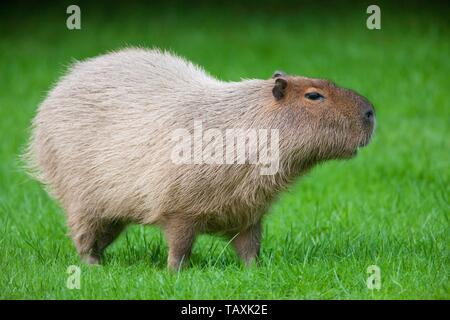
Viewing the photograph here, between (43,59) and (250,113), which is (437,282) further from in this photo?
(43,59)

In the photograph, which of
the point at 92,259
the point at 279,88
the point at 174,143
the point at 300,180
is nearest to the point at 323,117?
the point at 279,88

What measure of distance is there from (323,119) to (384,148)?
193 inches

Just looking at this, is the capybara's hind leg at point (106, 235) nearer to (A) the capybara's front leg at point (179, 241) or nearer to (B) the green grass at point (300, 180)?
(B) the green grass at point (300, 180)

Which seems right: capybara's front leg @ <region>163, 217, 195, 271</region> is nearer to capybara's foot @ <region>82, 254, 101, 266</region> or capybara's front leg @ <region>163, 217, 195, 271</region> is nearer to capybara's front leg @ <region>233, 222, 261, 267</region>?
capybara's front leg @ <region>233, 222, 261, 267</region>

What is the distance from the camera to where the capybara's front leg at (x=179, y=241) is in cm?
598

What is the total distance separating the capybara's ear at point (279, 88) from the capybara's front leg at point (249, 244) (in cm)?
98

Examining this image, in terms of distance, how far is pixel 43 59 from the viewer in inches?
582

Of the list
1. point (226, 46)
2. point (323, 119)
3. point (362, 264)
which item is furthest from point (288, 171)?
point (226, 46)

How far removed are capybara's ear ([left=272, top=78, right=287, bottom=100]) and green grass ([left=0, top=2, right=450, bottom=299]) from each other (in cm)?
67

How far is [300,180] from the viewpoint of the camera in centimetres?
617

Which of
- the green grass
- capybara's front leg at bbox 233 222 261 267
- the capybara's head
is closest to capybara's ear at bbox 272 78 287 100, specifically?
the capybara's head

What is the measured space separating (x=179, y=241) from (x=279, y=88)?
1.24 metres

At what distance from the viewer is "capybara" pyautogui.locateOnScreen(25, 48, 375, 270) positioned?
232 inches

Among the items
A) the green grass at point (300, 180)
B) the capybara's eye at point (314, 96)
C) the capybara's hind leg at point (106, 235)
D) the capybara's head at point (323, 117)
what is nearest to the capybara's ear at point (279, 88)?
the capybara's head at point (323, 117)
